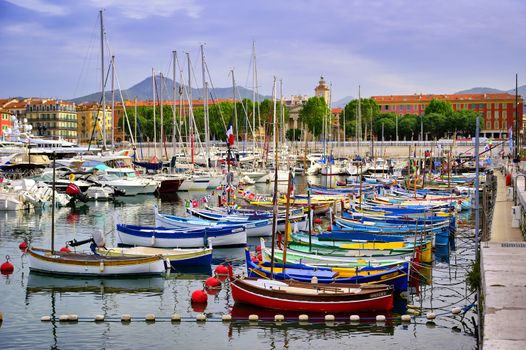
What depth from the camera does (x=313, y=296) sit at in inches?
995

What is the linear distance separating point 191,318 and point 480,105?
171254 millimetres

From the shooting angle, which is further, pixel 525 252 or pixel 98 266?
pixel 98 266

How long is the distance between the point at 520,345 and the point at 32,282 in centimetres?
2083

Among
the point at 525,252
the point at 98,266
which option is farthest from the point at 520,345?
the point at 98,266

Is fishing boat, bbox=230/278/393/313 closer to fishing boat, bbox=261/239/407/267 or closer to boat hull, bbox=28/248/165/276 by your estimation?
fishing boat, bbox=261/239/407/267

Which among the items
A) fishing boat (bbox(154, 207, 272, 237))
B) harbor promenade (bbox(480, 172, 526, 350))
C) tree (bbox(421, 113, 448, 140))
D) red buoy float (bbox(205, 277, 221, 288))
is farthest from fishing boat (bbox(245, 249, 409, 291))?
tree (bbox(421, 113, 448, 140))

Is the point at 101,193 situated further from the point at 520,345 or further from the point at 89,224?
the point at 520,345

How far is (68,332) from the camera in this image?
24.5 meters

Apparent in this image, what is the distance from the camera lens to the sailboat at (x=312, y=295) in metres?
25.3

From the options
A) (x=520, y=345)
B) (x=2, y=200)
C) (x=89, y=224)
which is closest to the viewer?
(x=520, y=345)

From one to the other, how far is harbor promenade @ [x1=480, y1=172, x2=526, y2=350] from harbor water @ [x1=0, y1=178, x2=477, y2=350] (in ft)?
5.92

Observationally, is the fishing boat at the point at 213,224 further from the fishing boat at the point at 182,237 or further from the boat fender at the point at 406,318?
the boat fender at the point at 406,318

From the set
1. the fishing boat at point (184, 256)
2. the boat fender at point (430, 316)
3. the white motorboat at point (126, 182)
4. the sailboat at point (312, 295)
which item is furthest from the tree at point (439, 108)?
the boat fender at point (430, 316)

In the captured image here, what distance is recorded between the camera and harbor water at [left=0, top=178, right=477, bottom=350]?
23406mm
